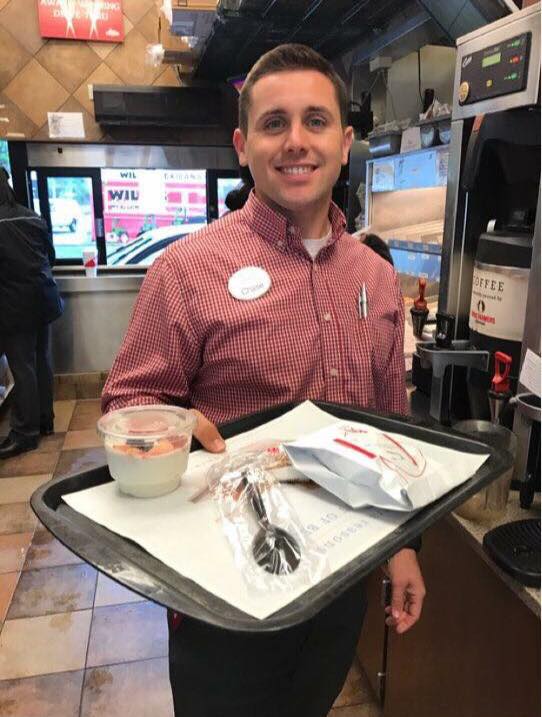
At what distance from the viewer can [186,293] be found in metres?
1.14

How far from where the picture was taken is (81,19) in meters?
5.11

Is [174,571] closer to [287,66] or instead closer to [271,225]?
[271,225]

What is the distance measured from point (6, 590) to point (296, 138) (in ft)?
7.26

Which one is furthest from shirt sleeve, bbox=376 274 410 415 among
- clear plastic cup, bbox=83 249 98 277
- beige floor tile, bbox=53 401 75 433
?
clear plastic cup, bbox=83 249 98 277

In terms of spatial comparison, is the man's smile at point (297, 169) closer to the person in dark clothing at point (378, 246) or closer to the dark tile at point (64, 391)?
the person in dark clothing at point (378, 246)

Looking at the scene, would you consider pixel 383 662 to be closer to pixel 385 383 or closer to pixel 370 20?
pixel 385 383

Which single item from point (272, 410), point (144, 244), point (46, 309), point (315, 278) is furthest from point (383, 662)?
point (144, 244)

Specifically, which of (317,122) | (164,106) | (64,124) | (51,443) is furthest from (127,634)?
(64,124)

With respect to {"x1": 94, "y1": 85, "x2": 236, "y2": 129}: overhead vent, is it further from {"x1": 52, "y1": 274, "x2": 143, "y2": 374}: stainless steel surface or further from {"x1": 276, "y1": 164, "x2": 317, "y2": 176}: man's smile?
{"x1": 276, "y1": 164, "x2": 317, "y2": 176}: man's smile

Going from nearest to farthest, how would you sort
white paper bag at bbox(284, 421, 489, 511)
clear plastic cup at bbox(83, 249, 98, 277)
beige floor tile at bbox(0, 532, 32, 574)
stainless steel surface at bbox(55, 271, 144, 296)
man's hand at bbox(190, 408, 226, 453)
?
1. white paper bag at bbox(284, 421, 489, 511)
2. man's hand at bbox(190, 408, 226, 453)
3. beige floor tile at bbox(0, 532, 32, 574)
4. stainless steel surface at bbox(55, 271, 144, 296)
5. clear plastic cup at bbox(83, 249, 98, 277)

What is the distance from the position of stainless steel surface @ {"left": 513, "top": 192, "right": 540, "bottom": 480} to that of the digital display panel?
0.42 meters

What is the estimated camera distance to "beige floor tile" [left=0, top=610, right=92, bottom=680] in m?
2.01

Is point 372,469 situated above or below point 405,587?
above

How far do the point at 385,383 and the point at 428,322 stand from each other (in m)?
0.62
